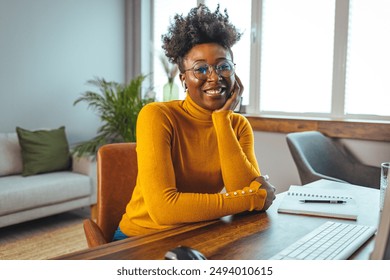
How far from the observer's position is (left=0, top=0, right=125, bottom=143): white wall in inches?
145

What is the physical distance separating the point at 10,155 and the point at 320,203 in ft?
9.72

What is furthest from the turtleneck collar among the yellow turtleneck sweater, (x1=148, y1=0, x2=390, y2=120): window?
(x1=148, y1=0, x2=390, y2=120): window

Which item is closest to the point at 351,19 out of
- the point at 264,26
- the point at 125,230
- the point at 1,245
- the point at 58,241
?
the point at 264,26

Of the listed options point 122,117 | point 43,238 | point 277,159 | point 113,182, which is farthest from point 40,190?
point 277,159

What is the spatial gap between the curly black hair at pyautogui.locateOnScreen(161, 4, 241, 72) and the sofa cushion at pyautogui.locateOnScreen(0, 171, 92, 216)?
2.15 meters

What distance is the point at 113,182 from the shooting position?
1.56 metres

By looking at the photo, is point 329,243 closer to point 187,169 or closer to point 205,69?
point 187,169

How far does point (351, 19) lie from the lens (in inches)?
121

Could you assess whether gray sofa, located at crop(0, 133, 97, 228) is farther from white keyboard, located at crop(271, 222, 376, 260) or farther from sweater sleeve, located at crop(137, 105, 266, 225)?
white keyboard, located at crop(271, 222, 376, 260)

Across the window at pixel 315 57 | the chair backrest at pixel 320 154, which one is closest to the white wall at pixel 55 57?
the window at pixel 315 57

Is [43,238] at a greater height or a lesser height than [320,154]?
lesser

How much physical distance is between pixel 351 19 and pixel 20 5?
295cm

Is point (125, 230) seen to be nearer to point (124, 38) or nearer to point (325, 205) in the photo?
point (325, 205)

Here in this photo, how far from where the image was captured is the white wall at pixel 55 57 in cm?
369
